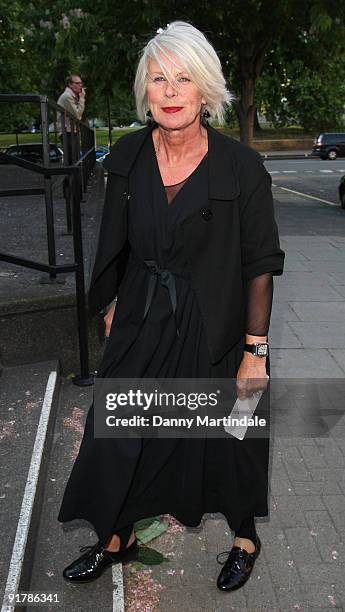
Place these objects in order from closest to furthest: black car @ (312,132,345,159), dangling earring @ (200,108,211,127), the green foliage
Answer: dangling earring @ (200,108,211,127) < the green foliage < black car @ (312,132,345,159)

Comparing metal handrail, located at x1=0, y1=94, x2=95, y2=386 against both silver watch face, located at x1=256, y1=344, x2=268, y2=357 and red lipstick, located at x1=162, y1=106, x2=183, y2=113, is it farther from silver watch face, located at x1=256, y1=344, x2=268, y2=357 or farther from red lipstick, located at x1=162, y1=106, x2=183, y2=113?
silver watch face, located at x1=256, y1=344, x2=268, y2=357

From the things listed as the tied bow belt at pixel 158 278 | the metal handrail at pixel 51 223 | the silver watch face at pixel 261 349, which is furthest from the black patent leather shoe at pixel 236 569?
the metal handrail at pixel 51 223

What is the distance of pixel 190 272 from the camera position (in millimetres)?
2389

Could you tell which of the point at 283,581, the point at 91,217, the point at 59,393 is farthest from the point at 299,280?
the point at 283,581

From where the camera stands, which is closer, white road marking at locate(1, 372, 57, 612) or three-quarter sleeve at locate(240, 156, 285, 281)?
three-quarter sleeve at locate(240, 156, 285, 281)

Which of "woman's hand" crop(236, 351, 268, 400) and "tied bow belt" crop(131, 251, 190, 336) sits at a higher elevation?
"tied bow belt" crop(131, 251, 190, 336)

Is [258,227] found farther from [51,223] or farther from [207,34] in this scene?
[207,34]

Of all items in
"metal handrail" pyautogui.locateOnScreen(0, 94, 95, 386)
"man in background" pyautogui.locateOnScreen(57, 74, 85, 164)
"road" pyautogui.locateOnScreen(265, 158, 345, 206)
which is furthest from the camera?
"road" pyautogui.locateOnScreen(265, 158, 345, 206)

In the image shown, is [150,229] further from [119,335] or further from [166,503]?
[166,503]

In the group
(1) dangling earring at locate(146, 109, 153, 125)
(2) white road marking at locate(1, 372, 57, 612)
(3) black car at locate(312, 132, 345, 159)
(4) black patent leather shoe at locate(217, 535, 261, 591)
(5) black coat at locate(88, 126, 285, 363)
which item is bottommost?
(3) black car at locate(312, 132, 345, 159)

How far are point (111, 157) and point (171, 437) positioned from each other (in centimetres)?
108

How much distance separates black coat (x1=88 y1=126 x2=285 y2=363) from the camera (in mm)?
A: 2320

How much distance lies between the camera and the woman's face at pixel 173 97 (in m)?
2.28

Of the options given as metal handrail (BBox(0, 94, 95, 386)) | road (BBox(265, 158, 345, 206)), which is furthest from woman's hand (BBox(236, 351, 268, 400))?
road (BBox(265, 158, 345, 206))
